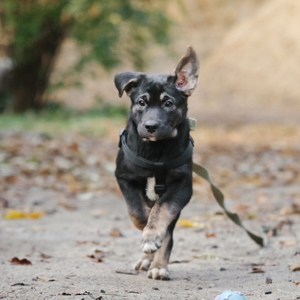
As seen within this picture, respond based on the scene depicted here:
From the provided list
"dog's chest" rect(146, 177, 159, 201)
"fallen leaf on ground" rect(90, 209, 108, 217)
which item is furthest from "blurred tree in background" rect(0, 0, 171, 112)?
"dog's chest" rect(146, 177, 159, 201)

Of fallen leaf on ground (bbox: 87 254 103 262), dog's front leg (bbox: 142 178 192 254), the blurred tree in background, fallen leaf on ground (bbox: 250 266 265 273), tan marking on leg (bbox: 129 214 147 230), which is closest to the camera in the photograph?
dog's front leg (bbox: 142 178 192 254)

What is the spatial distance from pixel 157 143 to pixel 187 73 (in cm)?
53

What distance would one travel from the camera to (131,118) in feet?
13.6

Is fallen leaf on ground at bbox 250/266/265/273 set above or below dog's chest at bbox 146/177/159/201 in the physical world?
below

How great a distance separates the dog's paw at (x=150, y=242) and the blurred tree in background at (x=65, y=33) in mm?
13481

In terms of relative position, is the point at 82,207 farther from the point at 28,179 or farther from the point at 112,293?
the point at 112,293

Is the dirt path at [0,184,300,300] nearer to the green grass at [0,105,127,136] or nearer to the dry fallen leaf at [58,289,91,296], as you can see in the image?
the dry fallen leaf at [58,289,91,296]

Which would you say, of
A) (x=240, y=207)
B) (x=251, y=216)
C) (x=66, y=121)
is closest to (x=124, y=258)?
(x=251, y=216)

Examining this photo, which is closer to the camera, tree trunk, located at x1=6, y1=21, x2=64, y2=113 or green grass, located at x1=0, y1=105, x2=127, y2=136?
green grass, located at x1=0, y1=105, x2=127, y2=136

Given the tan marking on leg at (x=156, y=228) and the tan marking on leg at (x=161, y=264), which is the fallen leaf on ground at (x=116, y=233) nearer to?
the tan marking on leg at (x=161, y=264)

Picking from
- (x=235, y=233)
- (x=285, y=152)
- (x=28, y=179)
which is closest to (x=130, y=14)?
(x=285, y=152)

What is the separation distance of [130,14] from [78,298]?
602 inches

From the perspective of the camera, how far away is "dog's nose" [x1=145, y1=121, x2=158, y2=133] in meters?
3.77

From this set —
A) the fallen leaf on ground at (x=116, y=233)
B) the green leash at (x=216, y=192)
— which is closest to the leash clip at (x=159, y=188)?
the green leash at (x=216, y=192)
